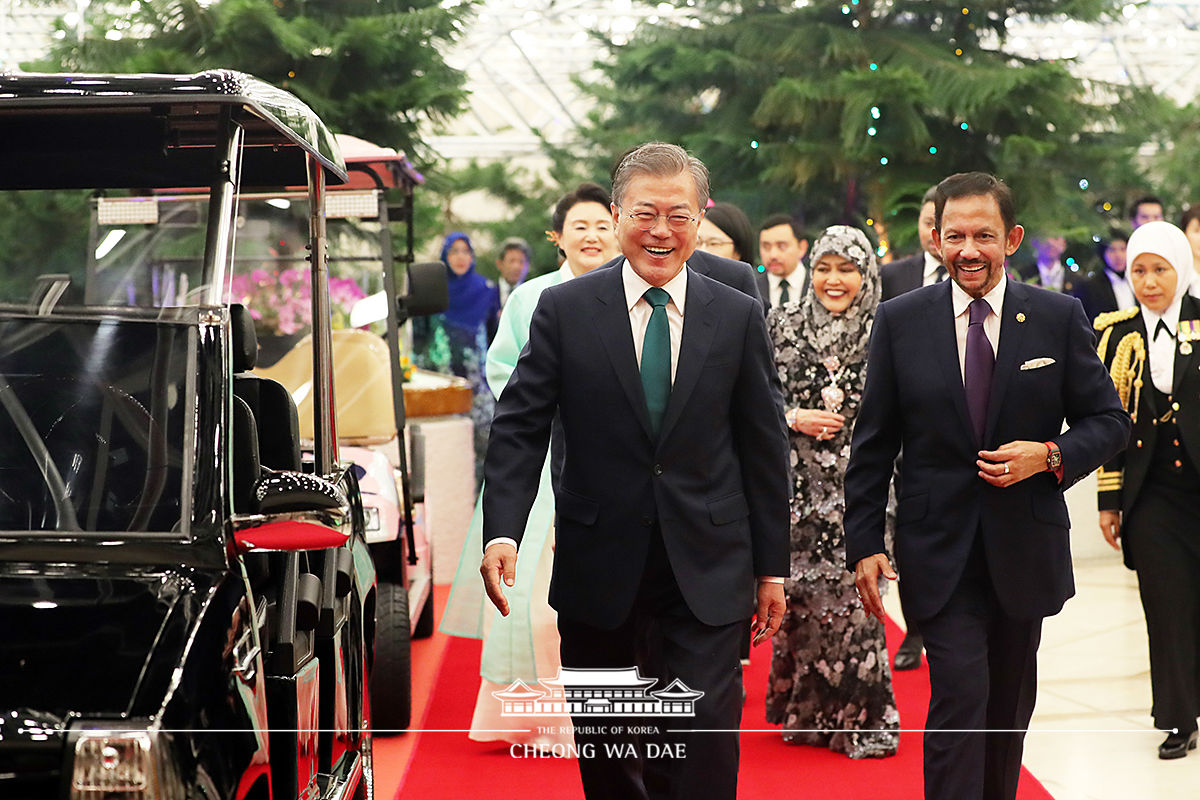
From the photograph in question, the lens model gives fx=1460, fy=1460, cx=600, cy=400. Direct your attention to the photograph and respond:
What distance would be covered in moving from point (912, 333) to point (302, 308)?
4.14 m

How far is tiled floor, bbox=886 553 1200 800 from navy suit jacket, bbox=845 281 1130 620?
5.43 ft

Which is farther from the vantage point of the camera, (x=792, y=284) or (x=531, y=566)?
(x=792, y=284)

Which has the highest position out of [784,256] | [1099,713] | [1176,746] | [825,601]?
[784,256]

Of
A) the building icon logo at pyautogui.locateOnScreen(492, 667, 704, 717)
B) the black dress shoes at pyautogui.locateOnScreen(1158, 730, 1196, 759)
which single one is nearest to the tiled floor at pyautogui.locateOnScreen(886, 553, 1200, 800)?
the black dress shoes at pyautogui.locateOnScreen(1158, 730, 1196, 759)

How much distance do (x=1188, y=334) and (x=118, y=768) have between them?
4694 mm

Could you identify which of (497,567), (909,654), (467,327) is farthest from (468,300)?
(497,567)

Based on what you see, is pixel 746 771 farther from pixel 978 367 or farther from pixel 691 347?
pixel 691 347

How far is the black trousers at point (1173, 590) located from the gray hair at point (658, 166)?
295cm

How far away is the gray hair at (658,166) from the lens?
3.62 metres

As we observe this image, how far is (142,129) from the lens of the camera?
12.9 feet

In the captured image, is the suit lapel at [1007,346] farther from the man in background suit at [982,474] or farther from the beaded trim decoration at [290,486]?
the beaded trim decoration at [290,486]

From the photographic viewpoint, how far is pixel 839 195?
1330cm

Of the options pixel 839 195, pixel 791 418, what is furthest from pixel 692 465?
pixel 839 195

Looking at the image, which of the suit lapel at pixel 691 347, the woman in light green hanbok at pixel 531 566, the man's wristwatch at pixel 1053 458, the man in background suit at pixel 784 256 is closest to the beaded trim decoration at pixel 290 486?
the suit lapel at pixel 691 347
